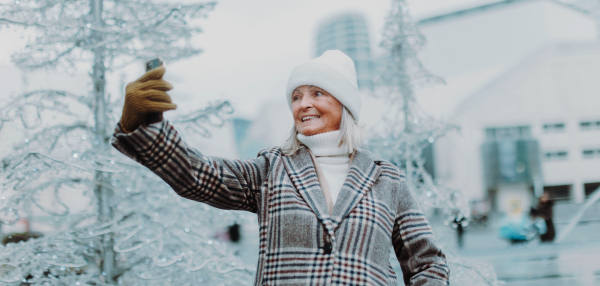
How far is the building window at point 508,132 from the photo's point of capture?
105 ft

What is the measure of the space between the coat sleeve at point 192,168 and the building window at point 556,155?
3588 centimetres

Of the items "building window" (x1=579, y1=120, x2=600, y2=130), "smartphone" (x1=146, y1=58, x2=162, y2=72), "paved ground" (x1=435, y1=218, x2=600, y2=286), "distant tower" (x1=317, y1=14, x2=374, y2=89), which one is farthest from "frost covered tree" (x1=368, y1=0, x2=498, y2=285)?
"distant tower" (x1=317, y1=14, x2=374, y2=89)

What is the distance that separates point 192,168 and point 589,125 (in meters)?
38.6

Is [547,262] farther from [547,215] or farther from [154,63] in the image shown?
[154,63]

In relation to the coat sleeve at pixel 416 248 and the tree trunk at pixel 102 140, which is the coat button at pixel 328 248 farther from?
the tree trunk at pixel 102 140

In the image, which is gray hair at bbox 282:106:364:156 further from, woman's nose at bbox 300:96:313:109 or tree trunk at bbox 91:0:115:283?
tree trunk at bbox 91:0:115:283

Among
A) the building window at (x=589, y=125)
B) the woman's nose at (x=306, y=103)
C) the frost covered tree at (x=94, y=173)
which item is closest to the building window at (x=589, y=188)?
the building window at (x=589, y=125)

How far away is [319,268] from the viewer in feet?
3.87

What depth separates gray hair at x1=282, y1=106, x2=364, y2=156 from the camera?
4.75 feet

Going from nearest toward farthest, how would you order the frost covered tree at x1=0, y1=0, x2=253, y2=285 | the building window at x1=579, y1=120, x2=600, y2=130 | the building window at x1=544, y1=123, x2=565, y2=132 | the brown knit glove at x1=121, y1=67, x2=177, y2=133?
the brown knit glove at x1=121, y1=67, x2=177, y2=133 < the frost covered tree at x1=0, y1=0, x2=253, y2=285 < the building window at x1=579, y1=120, x2=600, y2=130 < the building window at x1=544, y1=123, x2=565, y2=132

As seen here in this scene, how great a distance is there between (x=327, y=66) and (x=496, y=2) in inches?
2876

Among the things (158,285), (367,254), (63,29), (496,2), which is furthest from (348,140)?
(496,2)

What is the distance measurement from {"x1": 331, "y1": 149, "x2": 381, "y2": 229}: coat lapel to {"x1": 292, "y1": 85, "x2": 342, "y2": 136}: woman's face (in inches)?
6.3

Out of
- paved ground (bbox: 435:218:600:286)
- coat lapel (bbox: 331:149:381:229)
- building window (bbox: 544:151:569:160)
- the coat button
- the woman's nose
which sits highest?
building window (bbox: 544:151:569:160)
